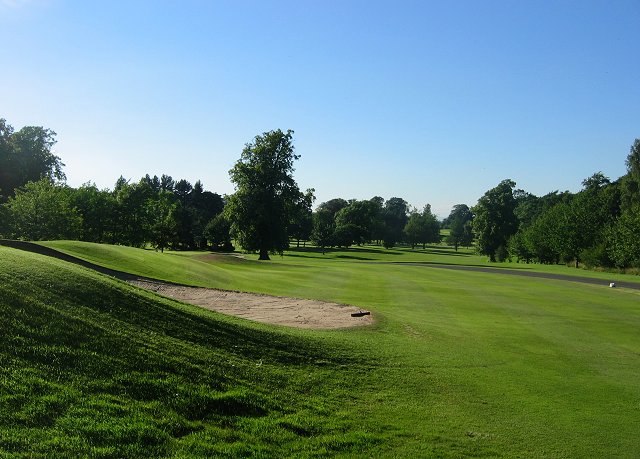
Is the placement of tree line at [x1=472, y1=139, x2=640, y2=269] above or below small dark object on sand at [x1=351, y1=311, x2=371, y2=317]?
above

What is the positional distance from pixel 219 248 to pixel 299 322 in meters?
86.4

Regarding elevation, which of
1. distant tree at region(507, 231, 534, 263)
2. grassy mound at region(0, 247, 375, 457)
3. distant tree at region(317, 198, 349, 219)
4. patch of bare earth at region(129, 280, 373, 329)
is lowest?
patch of bare earth at region(129, 280, 373, 329)

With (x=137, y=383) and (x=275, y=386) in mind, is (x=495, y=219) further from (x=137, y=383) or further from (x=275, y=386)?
(x=137, y=383)

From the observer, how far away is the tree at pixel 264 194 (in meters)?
66.2

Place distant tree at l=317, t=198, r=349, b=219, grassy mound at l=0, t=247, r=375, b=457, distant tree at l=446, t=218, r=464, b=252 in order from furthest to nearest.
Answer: distant tree at l=317, t=198, r=349, b=219 → distant tree at l=446, t=218, r=464, b=252 → grassy mound at l=0, t=247, r=375, b=457

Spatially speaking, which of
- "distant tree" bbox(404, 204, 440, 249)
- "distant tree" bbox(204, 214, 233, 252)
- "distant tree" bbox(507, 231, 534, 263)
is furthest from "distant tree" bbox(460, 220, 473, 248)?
"distant tree" bbox(204, 214, 233, 252)

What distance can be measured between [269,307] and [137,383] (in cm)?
1471

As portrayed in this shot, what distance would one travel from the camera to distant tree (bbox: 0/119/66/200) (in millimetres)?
73125

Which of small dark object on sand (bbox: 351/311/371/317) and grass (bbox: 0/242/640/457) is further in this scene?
small dark object on sand (bbox: 351/311/371/317)

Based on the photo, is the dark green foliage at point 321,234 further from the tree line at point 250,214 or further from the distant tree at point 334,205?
the distant tree at point 334,205

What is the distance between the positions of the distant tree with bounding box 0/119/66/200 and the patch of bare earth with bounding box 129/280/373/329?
61.2m

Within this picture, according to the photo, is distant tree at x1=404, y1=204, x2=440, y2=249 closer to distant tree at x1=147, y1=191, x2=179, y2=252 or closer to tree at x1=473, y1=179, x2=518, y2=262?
tree at x1=473, y1=179, x2=518, y2=262

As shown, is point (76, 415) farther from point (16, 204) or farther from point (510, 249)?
point (510, 249)

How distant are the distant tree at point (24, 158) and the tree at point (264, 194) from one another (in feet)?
102
